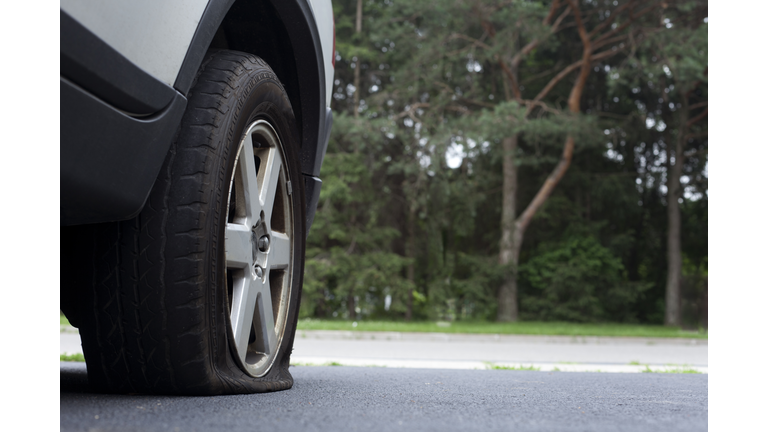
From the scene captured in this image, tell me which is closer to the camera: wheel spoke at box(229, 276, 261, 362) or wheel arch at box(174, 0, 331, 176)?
wheel spoke at box(229, 276, 261, 362)

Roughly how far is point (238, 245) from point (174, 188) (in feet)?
1.00

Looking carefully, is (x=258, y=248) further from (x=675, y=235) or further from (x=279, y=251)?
(x=675, y=235)

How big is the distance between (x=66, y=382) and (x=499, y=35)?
53.0ft

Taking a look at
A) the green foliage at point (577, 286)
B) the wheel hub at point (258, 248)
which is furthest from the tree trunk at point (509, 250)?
the wheel hub at point (258, 248)

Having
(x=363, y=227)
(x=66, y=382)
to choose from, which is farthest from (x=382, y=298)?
(x=66, y=382)

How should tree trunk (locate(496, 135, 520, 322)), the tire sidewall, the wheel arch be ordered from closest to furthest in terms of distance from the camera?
1. the tire sidewall
2. the wheel arch
3. tree trunk (locate(496, 135, 520, 322))

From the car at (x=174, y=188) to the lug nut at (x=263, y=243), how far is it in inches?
0.5

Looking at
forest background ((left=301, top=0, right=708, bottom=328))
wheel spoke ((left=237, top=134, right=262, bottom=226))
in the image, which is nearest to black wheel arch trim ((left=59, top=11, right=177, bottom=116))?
wheel spoke ((left=237, top=134, right=262, bottom=226))

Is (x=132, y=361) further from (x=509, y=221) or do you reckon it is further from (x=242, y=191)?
(x=509, y=221)

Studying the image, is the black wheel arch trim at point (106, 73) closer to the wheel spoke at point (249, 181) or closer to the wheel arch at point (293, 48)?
the wheel spoke at point (249, 181)

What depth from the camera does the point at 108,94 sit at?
116 cm

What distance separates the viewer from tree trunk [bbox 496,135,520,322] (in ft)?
59.5

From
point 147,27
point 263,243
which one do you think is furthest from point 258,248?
point 147,27

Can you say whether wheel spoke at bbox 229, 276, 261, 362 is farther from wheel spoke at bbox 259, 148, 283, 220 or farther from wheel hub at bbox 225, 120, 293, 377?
wheel spoke at bbox 259, 148, 283, 220
